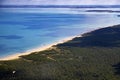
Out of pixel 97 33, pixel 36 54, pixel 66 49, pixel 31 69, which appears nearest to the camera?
pixel 31 69

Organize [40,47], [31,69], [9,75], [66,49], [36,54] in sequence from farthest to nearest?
1. [40,47]
2. [66,49]
3. [36,54]
4. [31,69]
5. [9,75]

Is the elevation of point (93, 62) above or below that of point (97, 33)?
below

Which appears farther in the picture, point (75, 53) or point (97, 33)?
point (97, 33)

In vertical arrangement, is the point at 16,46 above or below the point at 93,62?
above

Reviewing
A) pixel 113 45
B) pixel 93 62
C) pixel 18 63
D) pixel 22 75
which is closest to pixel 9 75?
pixel 22 75

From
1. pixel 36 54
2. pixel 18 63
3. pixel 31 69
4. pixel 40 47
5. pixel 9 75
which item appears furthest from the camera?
pixel 40 47

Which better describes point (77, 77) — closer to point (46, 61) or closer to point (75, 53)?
point (46, 61)

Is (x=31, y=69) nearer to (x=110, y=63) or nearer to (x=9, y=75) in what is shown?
(x=9, y=75)

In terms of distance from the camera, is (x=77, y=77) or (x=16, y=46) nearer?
(x=77, y=77)

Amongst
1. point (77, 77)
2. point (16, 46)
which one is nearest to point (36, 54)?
point (16, 46)
